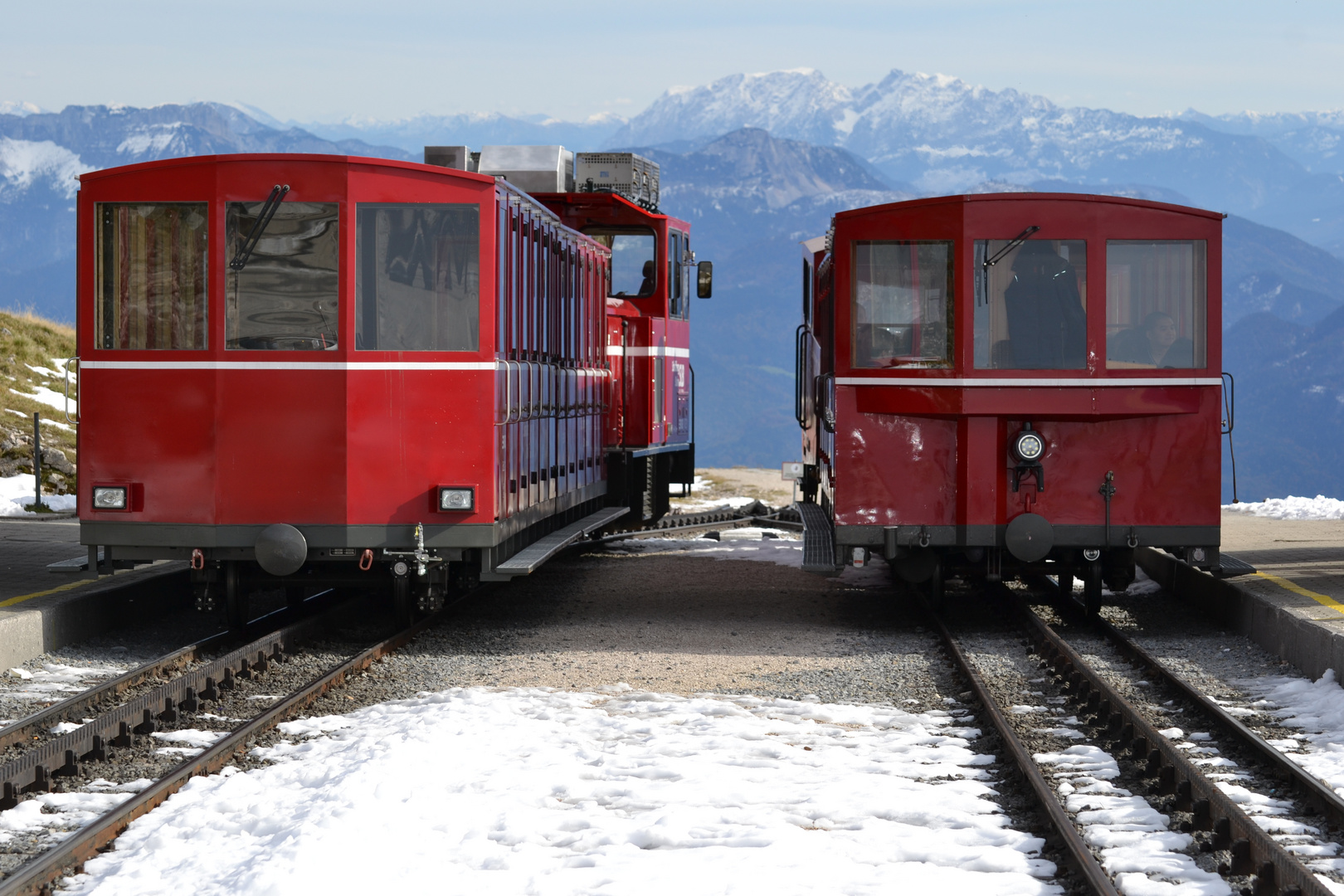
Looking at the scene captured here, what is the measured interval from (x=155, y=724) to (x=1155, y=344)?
7419mm

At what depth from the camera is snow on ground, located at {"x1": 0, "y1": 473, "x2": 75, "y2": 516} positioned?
19.2 meters

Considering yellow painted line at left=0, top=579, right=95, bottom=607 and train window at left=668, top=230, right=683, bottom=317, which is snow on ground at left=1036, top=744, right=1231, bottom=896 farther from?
train window at left=668, top=230, right=683, bottom=317

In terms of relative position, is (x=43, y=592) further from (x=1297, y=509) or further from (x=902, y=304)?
(x=1297, y=509)

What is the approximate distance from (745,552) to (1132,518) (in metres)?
7.30

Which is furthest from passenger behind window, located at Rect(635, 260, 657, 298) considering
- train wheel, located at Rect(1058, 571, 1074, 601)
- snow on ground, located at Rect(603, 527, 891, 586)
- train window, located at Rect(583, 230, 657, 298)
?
train wheel, located at Rect(1058, 571, 1074, 601)

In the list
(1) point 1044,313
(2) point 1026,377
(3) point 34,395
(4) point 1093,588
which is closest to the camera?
(2) point 1026,377

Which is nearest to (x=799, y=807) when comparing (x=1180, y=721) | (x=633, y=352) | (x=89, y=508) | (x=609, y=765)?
(x=609, y=765)

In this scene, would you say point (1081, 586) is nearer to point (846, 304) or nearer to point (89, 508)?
point (846, 304)

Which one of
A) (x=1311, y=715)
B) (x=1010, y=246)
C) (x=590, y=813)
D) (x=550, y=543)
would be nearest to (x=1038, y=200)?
(x=1010, y=246)

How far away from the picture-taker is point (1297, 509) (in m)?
21.7

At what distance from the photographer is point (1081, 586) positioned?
14.6 metres

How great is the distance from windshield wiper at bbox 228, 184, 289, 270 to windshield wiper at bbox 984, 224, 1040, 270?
5.10 m

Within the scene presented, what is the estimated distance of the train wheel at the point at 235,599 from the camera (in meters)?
10.3

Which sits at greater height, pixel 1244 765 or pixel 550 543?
pixel 550 543
